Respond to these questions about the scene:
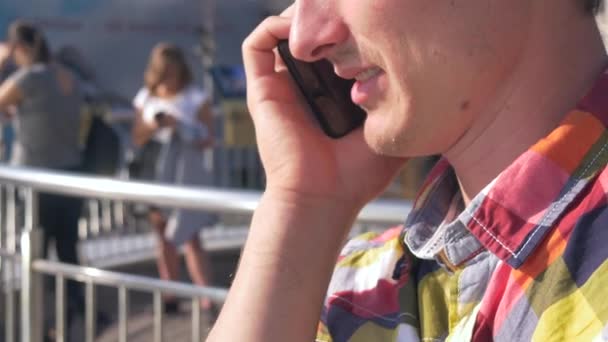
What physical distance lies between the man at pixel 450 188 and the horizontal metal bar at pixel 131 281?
1.36 metres

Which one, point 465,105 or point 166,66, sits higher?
point 465,105

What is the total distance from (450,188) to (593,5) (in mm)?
370

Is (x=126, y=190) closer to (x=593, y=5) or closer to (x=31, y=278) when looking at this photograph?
(x=31, y=278)

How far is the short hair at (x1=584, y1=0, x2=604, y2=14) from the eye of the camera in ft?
3.87

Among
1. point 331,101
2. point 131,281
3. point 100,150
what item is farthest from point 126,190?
point 100,150

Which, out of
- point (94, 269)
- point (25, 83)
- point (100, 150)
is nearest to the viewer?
point (94, 269)

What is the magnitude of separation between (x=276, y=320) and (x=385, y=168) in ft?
1.00

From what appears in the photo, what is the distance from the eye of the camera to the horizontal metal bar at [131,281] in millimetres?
2912

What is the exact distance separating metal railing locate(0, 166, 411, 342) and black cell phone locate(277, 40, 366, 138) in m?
0.93

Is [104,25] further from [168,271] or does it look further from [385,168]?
[385,168]

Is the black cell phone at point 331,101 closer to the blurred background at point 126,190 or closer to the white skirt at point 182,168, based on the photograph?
the blurred background at point 126,190

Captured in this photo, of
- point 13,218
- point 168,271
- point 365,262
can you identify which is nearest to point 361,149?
point 365,262

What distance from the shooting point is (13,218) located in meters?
4.81

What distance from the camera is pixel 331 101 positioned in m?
1.59
